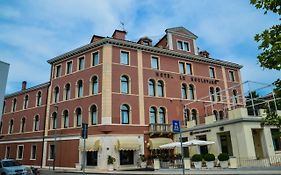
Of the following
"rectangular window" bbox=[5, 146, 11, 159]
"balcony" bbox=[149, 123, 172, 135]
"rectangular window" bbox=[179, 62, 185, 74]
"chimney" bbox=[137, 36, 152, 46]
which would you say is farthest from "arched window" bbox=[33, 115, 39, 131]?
"rectangular window" bbox=[179, 62, 185, 74]

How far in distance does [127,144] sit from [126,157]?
166 centimetres

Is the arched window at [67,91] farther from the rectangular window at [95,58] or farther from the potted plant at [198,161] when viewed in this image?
the potted plant at [198,161]

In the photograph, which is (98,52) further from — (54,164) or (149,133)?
(54,164)

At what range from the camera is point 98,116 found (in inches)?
1046

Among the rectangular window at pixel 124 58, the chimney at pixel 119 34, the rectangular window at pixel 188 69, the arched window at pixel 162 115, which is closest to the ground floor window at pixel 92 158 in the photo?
the arched window at pixel 162 115

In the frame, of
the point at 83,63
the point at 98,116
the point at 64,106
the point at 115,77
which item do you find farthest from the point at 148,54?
the point at 64,106

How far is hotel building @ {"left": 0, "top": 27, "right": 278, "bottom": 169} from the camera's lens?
26219 mm

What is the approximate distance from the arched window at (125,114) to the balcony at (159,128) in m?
2.92

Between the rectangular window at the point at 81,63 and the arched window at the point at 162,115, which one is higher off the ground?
the rectangular window at the point at 81,63

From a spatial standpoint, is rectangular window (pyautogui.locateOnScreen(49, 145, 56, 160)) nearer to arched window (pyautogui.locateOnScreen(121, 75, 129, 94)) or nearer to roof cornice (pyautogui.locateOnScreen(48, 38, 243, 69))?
arched window (pyautogui.locateOnScreen(121, 75, 129, 94))

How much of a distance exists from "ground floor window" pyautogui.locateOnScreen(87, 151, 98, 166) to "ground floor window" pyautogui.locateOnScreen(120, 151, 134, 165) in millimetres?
2708

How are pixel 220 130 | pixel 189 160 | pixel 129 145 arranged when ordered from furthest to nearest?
1. pixel 129 145
2. pixel 220 130
3. pixel 189 160

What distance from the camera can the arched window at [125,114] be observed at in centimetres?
2723

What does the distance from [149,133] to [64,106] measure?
1157 centimetres
